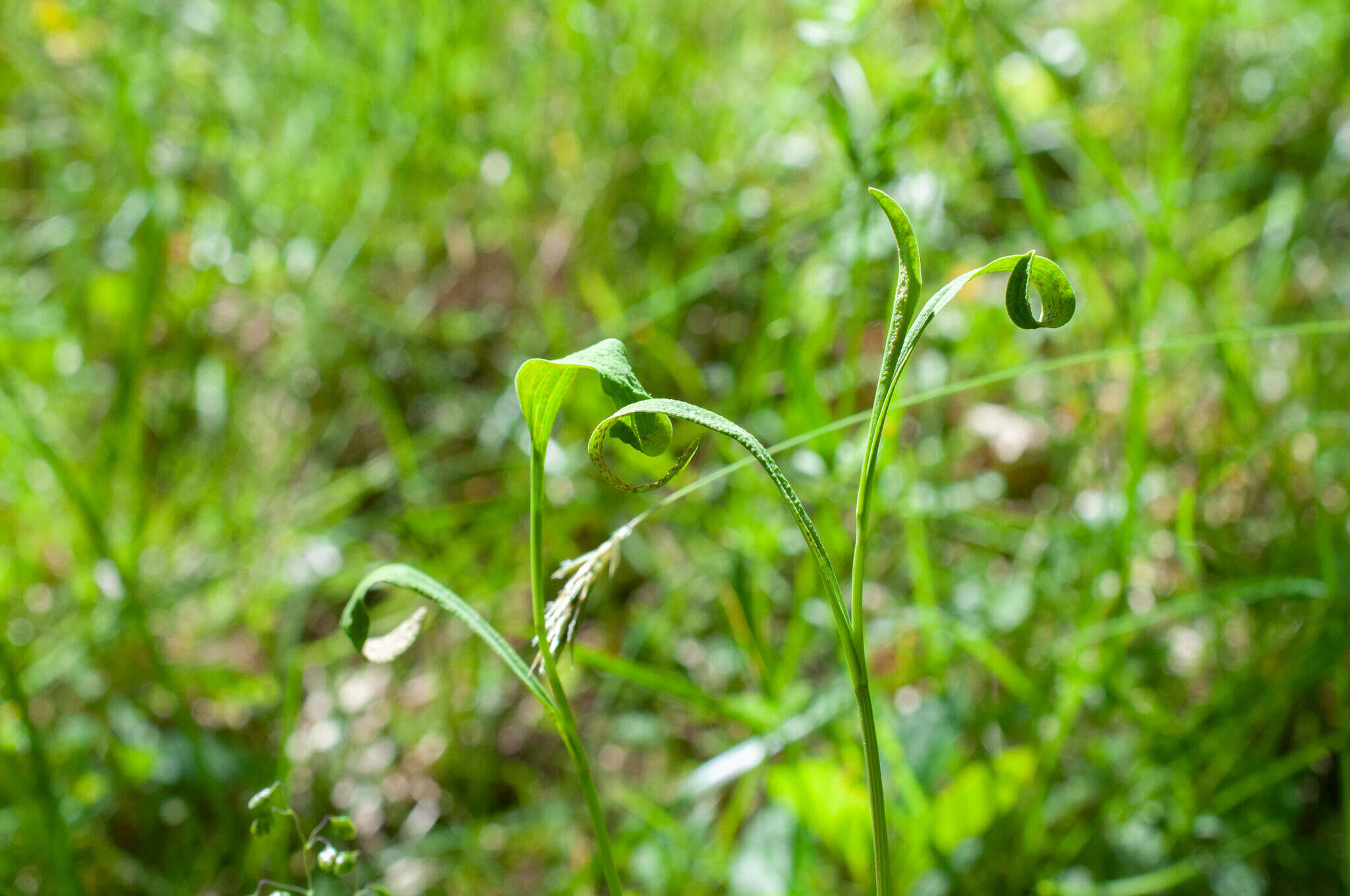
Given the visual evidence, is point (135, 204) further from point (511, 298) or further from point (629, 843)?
point (629, 843)

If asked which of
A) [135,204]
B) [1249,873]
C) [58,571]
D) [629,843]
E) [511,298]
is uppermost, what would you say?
[135,204]

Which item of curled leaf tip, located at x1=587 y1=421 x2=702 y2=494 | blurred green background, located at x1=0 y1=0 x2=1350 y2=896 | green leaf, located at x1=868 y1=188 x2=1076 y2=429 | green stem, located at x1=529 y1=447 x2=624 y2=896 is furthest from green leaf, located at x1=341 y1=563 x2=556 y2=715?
blurred green background, located at x1=0 y1=0 x2=1350 y2=896

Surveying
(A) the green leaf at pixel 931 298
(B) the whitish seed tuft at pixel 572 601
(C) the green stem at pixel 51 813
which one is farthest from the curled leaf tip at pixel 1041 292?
(C) the green stem at pixel 51 813

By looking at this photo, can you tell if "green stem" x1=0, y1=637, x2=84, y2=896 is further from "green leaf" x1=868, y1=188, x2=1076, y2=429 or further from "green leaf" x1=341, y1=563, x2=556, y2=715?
"green leaf" x1=868, y1=188, x2=1076, y2=429

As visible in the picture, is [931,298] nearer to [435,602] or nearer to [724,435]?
[724,435]

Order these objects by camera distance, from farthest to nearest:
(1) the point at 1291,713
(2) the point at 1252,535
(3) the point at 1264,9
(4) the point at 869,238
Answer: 1. (3) the point at 1264,9
2. (4) the point at 869,238
3. (2) the point at 1252,535
4. (1) the point at 1291,713

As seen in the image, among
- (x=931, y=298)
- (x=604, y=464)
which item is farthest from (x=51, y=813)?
(x=931, y=298)

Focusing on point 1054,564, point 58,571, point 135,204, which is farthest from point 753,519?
point 135,204
